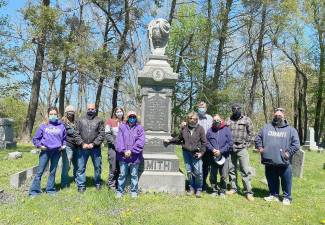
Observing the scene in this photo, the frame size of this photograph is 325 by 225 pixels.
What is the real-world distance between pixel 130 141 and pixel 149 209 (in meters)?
1.58

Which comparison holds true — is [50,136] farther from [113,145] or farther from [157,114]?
→ [157,114]

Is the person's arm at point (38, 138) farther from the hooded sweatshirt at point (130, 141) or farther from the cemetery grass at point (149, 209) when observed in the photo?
the hooded sweatshirt at point (130, 141)

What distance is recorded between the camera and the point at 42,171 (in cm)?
786

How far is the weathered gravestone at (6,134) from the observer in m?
17.9

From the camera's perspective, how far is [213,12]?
26.4 meters

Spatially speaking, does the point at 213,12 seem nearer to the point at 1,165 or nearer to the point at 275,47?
the point at 275,47

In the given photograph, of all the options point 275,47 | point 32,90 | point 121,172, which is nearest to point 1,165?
point 121,172

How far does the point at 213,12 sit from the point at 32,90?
13.2m

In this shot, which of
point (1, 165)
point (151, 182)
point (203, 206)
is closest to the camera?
point (203, 206)

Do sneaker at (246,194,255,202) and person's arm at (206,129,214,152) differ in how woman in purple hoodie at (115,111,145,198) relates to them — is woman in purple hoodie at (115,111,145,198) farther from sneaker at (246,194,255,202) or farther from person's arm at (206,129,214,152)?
sneaker at (246,194,255,202)

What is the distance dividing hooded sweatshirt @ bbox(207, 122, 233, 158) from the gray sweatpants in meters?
0.40

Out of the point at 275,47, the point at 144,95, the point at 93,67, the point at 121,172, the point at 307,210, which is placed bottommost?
the point at 307,210

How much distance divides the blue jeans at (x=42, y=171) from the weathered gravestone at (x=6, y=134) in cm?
1084

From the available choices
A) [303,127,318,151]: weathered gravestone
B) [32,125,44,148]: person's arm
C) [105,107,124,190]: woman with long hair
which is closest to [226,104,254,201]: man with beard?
[105,107,124,190]: woman with long hair
